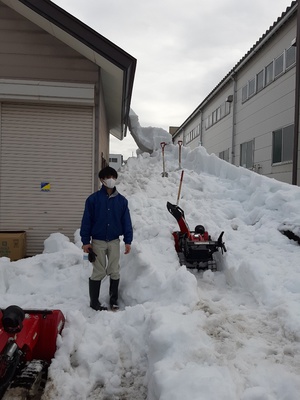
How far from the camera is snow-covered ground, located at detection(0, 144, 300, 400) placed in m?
2.66

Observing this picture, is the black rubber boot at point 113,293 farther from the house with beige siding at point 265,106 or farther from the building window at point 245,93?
the building window at point 245,93

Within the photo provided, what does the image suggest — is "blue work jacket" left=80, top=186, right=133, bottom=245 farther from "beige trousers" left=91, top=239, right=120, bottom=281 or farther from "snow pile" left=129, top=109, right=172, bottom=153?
"snow pile" left=129, top=109, right=172, bottom=153

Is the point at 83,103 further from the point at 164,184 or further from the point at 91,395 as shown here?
the point at 91,395

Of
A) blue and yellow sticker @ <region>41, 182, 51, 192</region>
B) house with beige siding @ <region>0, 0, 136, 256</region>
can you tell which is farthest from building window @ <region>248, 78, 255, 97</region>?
blue and yellow sticker @ <region>41, 182, 51, 192</region>

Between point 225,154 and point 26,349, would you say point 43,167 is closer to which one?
point 26,349

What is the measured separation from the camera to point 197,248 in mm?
5520

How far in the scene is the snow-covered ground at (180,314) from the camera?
8.72 ft

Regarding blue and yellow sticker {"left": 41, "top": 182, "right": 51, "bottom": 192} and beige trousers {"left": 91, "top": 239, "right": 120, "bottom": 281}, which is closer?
beige trousers {"left": 91, "top": 239, "right": 120, "bottom": 281}

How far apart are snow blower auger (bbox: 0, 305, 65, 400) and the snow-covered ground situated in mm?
128

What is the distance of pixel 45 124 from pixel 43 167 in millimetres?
991

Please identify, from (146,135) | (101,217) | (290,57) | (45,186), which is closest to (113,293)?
(101,217)

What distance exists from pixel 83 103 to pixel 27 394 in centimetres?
630

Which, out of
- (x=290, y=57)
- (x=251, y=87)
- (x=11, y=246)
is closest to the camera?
(x=11, y=246)

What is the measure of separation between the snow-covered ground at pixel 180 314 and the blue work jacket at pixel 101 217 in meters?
0.86
